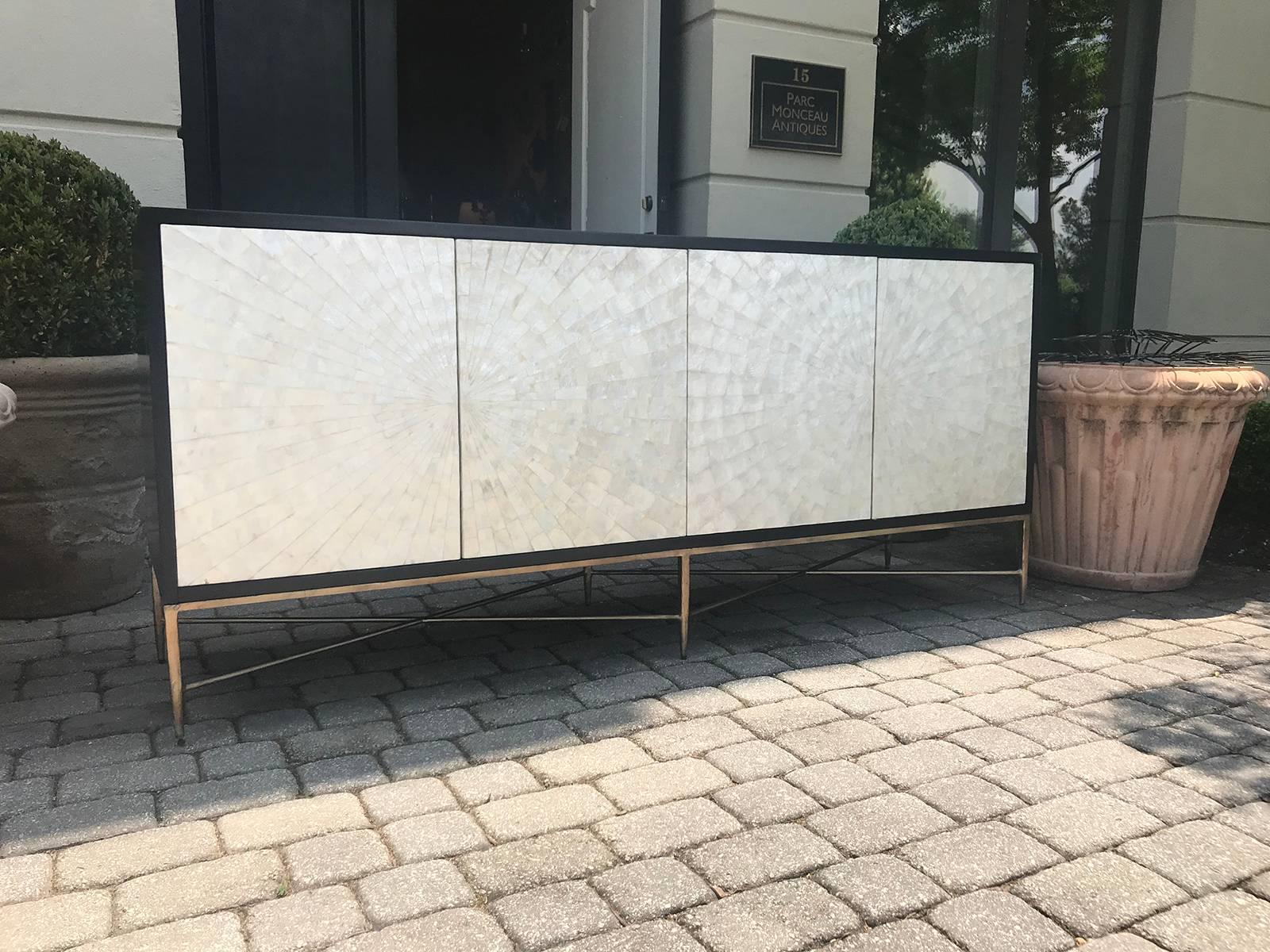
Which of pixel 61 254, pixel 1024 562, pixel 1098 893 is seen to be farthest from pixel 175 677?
pixel 1024 562

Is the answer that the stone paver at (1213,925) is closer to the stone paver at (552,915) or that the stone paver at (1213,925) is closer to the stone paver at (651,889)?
the stone paver at (651,889)

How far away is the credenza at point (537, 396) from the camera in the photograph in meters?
2.57

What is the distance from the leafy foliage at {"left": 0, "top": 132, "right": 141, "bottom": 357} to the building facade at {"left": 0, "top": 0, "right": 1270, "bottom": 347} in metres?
0.71

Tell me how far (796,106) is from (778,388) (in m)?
2.66

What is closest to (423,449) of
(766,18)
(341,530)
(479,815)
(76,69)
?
(341,530)

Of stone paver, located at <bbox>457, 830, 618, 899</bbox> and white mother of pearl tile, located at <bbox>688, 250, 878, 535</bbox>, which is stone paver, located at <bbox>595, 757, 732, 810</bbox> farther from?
white mother of pearl tile, located at <bbox>688, 250, 878, 535</bbox>

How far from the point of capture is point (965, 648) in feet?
11.6

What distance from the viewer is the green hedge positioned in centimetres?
496

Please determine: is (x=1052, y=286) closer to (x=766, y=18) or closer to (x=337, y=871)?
(x=766, y=18)

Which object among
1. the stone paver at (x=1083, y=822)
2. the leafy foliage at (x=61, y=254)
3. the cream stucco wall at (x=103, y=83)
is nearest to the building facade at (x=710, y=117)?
the cream stucco wall at (x=103, y=83)

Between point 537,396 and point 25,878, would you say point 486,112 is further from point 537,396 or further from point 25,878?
point 25,878

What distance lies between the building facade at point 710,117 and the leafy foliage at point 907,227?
1.80ft

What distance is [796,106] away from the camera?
5410 millimetres

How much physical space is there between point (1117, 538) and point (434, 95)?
527 centimetres
